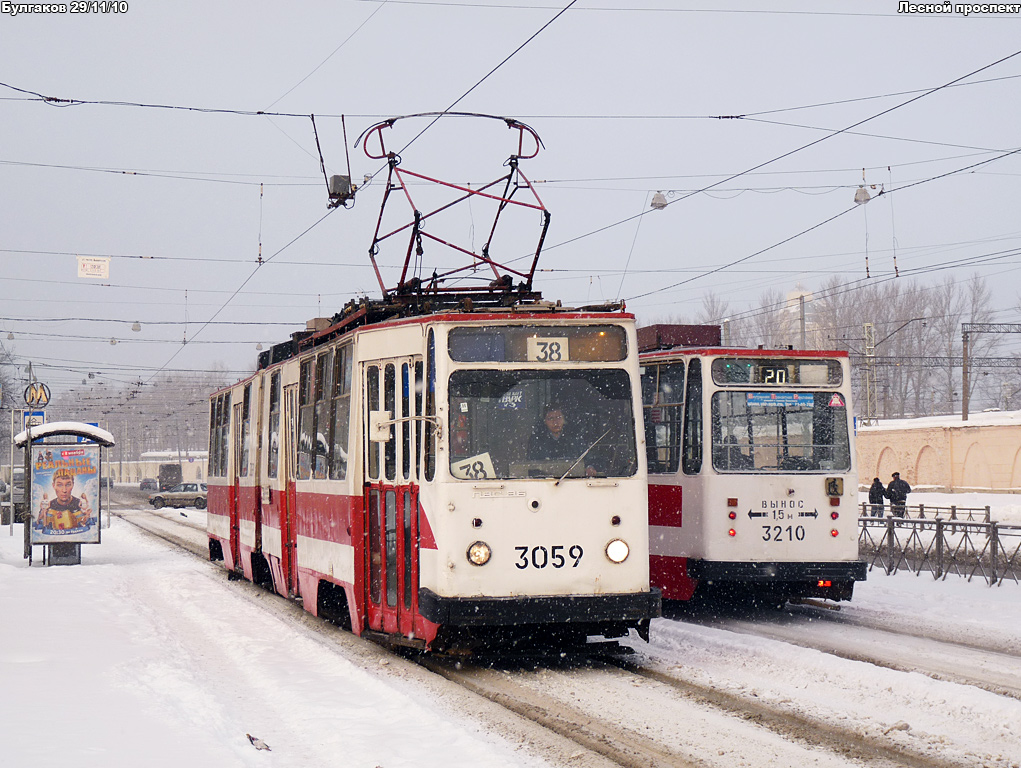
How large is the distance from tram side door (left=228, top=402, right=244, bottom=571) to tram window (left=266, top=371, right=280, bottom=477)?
7.81 ft

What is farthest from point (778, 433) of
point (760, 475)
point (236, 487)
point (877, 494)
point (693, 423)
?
point (877, 494)

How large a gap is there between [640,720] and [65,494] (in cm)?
1696

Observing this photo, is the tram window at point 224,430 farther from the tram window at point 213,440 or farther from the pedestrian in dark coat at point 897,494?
the pedestrian in dark coat at point 897,494

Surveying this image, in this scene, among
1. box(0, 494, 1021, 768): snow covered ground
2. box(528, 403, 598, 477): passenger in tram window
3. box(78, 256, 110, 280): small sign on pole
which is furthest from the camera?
box(78, 256, 110, 280): small sign on pole

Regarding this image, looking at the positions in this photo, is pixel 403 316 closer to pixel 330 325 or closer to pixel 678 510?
pixel 330 325

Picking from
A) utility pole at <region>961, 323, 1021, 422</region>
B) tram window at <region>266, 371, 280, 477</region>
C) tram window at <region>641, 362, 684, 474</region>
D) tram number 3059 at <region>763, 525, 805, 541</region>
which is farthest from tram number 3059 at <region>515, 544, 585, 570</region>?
utility pole at <region>961, 323, 1021, 422</region>

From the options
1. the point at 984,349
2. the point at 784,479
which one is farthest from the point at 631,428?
the point at 984,349

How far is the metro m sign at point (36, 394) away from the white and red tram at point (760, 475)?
17767mm

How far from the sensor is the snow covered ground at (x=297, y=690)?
6590 millimetres

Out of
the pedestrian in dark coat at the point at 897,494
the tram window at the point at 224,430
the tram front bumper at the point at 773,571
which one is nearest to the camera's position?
the tram front bumper at the point at 773,571

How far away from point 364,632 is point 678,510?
4338 mm

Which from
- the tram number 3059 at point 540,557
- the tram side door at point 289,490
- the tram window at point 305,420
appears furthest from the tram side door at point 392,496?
the tram side door at point 289,490

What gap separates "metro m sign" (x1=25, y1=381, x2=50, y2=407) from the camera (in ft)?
86.6

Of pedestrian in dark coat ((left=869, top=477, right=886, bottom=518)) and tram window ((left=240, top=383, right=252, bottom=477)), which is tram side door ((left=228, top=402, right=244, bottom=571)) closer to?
tram window ((left=240, top=383, right=252, bottom=477))
